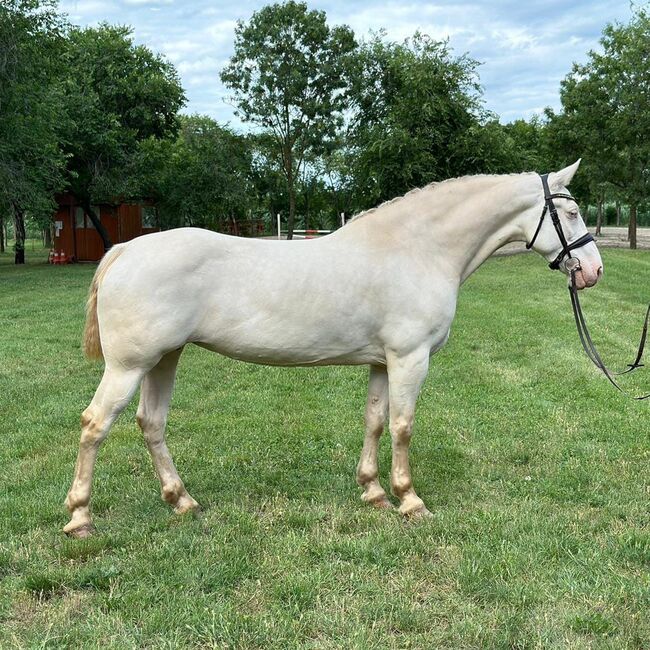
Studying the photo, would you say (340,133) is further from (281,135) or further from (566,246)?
(566,246)

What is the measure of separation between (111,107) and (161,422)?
24.5 m

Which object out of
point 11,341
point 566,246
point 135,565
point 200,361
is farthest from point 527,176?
point 11,341

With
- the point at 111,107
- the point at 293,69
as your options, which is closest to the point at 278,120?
the point at 293,69

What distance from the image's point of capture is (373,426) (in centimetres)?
452

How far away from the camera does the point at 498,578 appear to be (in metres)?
3.29

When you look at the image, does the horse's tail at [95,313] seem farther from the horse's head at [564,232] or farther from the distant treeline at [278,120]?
the distant treeline at [278,120]

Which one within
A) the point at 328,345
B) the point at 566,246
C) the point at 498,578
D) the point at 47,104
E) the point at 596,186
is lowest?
the point at 498,578

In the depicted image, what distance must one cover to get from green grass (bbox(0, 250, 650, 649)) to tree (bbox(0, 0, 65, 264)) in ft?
42.7

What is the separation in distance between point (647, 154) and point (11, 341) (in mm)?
24700

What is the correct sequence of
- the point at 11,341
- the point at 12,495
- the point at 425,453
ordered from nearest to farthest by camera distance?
the point at 12,495
the point at 425,453
the point at 11,341

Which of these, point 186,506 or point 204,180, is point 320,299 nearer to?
point 186,506

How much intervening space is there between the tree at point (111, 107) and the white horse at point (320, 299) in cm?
2192

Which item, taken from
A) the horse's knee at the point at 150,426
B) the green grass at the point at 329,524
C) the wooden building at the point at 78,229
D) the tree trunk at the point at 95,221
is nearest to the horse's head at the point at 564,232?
the green grass at the point at 329,524

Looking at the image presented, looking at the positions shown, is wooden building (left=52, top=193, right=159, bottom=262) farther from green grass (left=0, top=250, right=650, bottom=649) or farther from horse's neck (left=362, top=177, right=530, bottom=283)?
horse's neck (left=362, top=177, right=530, bottom=283)
